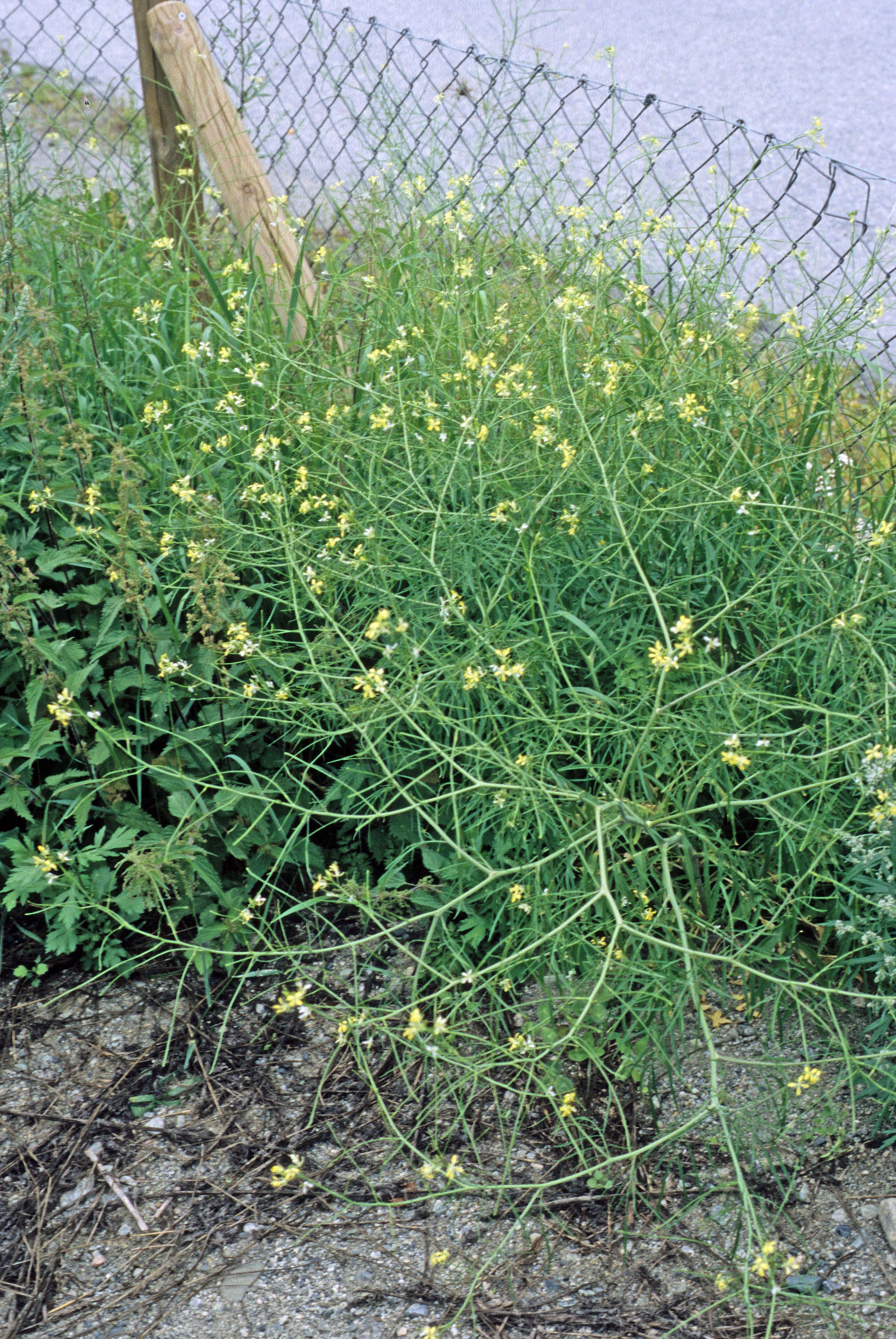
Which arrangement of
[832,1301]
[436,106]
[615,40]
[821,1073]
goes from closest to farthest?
[832,1301] → [821,1073] → [436,106] → [615,40]

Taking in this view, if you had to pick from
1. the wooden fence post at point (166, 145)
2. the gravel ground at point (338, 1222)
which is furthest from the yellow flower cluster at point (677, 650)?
the wooden fence post at point (166, 145)

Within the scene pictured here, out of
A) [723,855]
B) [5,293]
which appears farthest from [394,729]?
[5,293]

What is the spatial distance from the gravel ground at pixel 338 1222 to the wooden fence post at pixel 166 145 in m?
2.58

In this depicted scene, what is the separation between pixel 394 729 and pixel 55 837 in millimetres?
769

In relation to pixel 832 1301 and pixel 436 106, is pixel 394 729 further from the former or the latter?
pixel 436 106

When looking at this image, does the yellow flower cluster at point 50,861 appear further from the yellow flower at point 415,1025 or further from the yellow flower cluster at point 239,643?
the yellow flower at point 415,1025

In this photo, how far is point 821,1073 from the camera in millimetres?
2113

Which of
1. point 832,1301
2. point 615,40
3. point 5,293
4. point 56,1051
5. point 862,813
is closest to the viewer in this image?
point 832,1301

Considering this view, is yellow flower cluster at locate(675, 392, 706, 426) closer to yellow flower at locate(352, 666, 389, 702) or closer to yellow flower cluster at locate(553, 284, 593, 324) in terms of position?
yellow flower cluster at locate(553, 284, 593, 324)

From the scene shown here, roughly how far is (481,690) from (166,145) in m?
2.54

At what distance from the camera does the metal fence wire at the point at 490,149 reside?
3.13 m

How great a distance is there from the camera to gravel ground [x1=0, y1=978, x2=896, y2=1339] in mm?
1831

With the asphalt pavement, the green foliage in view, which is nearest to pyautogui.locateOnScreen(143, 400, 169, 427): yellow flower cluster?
the green foliage

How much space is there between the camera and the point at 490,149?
3.81 meters
